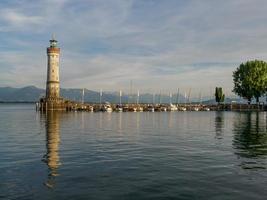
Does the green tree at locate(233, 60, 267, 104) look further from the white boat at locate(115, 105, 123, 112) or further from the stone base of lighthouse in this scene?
the stone base of lighthouse

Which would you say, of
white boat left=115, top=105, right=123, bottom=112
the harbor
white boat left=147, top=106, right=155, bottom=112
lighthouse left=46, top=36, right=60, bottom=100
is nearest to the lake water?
lighthouse left=46, top=36, right=60, bottom=100

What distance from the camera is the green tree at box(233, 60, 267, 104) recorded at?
15612cm

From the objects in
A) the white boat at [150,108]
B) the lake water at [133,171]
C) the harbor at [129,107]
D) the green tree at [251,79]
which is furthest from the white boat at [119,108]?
the lake water at [133,171]

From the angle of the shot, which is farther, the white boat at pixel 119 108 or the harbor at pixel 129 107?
the white boat at pixel 119 108

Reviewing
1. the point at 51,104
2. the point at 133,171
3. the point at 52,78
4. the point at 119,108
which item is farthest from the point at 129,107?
the point at 133,171

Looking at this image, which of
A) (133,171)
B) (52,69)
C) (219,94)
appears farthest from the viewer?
(219,94)

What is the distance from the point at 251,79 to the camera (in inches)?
6152

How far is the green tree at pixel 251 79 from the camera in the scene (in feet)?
512

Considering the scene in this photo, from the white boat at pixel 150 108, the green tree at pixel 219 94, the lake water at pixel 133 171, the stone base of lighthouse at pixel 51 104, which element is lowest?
the lake water at pixel 133 171

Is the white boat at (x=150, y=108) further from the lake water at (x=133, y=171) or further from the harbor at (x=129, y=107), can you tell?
the lake water at (x=133, y=171)

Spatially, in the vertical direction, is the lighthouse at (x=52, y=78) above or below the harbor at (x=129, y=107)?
above

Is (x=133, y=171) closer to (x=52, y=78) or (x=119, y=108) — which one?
(x=52, y=78)

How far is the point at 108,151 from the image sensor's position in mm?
32031

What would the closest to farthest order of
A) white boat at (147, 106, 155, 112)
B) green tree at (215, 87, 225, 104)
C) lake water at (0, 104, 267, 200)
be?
1. lake water at (0, 104, 267, 200)
2. white boat at (147, 106, 155, 112)
3. green tree at (215, 87, 225, 104)
